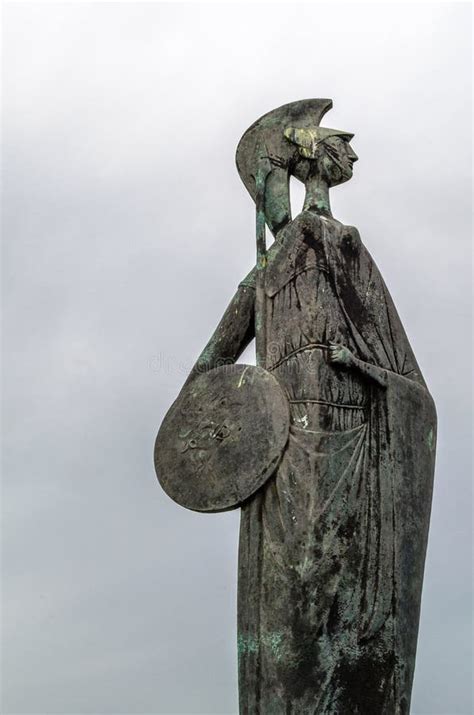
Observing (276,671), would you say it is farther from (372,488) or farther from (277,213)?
(277,213)

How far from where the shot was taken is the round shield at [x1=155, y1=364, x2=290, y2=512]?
10914mm

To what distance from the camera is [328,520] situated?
35.2 ft

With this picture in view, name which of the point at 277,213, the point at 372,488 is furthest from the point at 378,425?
the point at 277,213

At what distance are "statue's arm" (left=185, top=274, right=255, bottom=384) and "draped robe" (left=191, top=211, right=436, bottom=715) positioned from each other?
420 mm

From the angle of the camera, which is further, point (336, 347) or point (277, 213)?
point (277, 213)

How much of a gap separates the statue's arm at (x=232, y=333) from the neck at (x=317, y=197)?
2.90 ft

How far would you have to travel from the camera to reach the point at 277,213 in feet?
39.7

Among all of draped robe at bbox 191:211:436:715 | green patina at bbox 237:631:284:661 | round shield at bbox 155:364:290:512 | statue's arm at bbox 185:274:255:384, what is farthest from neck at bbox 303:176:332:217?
green patina at bbox 237:631:284:661

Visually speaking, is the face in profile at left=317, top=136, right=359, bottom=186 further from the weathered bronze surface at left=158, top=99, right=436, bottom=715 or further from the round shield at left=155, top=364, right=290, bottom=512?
the round shield at left=155, top=364, right=290, bottom=512

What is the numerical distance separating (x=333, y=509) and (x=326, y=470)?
33 centimetres

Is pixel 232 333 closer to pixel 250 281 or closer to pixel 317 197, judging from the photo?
pixel 250 281

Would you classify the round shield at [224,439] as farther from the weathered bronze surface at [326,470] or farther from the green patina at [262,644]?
the green patina at [262,644]

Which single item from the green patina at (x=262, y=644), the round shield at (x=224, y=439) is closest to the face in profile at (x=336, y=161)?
the round shield at (x=224, y=439)

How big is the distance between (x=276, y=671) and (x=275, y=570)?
31.9 inches
